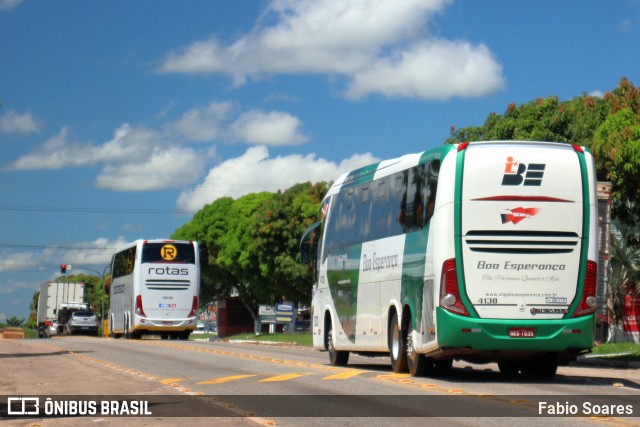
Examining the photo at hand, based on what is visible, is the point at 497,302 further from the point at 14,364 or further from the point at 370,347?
the point at 14,364

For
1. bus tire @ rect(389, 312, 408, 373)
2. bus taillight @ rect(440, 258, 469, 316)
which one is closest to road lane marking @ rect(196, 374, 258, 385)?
bus tire @ rect(389, 312, 408, 373)

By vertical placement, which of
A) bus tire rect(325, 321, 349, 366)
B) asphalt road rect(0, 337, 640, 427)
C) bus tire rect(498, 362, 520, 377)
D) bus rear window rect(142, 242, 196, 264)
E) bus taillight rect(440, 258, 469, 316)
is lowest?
asphalt road rect(0, 337, 640, 427)

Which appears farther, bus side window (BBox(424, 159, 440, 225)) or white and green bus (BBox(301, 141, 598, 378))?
bus side window (BBox(424, 159, 440, 225))

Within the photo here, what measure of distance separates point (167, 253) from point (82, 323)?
25.5m

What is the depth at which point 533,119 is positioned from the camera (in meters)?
44.7

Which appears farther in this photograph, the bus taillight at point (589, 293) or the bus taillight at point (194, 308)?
the bus taillight at point (194, 308)

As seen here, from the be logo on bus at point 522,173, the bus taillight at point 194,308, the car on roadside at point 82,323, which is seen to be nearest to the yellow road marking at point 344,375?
the be logo on bus at point 522,173

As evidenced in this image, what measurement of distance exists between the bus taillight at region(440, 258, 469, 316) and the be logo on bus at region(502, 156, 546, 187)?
1553 mm

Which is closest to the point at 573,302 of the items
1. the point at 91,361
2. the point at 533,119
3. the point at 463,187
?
the point at 463,187

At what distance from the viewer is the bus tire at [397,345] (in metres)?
21.1

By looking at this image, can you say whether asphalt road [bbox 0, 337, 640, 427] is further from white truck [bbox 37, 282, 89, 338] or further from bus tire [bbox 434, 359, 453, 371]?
white truck [bbox 37, 282, 89, 338]

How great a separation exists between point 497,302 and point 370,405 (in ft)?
14.9

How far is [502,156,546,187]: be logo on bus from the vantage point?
18844mm

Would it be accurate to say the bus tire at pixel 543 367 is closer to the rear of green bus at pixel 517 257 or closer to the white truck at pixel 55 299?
the rear of green bus at pixel 517 257
